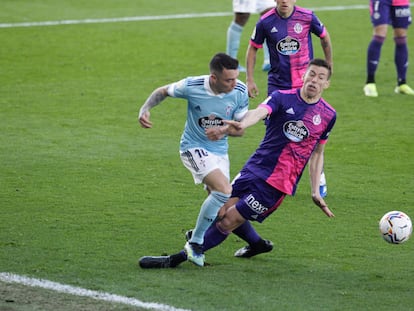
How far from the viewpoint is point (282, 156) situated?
8.23 meters

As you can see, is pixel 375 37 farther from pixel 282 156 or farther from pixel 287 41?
pixel 282 156

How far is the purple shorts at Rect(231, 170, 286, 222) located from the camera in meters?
8.16

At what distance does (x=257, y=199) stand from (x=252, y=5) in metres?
8.52

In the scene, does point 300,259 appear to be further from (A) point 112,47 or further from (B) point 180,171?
(A) point 112,47

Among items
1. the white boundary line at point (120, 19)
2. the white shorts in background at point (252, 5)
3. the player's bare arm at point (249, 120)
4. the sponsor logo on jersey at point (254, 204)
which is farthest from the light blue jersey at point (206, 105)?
the white boundary line at point (120, 19)

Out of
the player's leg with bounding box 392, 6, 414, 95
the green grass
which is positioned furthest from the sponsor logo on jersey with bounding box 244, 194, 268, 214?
the player's leg with bounding box 392, 6, 414, 95

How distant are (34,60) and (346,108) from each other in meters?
5.49

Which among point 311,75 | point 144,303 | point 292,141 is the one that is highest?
point 311,75

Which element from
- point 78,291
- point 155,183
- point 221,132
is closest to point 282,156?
point 221,132

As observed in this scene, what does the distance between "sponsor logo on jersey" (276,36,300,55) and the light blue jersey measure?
2.23 metres

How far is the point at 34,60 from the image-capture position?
16891mm

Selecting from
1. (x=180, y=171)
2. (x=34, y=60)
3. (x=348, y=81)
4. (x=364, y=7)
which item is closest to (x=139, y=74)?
(x=34, y=60)

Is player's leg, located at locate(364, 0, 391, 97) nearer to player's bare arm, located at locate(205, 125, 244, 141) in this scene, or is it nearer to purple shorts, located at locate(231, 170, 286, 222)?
purple shorts, located at locate(231, 170, 286, 222)

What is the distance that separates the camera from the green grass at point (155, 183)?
7.70m
